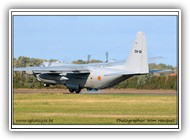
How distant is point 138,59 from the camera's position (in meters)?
27.7

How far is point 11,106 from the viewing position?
56.0ft

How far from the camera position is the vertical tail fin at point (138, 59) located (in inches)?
971

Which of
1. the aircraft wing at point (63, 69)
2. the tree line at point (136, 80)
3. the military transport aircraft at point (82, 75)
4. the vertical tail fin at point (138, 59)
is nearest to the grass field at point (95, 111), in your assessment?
the tree line at point (136, 80)

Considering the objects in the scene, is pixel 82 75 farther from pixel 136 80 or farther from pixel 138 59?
pixel 138 59

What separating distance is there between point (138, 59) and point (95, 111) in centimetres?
867

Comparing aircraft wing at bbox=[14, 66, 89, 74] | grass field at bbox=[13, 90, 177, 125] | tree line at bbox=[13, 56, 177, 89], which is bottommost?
grass field at bbox=[13, 90, 177, 125]

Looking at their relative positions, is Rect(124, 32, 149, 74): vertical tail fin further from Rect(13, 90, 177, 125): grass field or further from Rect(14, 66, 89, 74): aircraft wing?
Rect(14, 66, 89, 74): aircraft wing

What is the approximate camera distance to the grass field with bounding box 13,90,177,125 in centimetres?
1767

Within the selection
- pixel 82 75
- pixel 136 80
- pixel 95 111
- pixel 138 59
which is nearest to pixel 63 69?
pixel 82 75

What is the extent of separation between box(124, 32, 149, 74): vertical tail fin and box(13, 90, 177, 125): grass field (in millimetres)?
2528

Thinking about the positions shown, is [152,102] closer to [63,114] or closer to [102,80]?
[63,114]

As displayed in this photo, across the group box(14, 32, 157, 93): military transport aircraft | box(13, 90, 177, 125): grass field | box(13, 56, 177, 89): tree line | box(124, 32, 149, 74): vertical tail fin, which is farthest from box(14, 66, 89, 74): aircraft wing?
box(13, 90, 177, 125): grass field

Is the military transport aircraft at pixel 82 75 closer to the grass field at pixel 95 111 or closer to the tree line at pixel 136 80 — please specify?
the tree line at pixel 136 80
